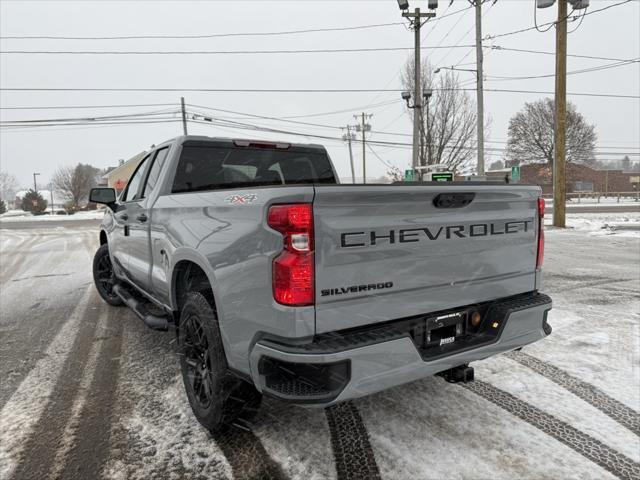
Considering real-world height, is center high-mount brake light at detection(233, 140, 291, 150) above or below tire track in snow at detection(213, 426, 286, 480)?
above

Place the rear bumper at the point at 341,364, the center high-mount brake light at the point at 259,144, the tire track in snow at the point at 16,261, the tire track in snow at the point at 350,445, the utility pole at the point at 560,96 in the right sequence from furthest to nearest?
the utility pole at the point at 560,96 < the tire track in snow at the point at 16,261 < the center high-mount brake light at the point at 259,144 < the tire track in snow at the point at 350,445 < the rear bumper at the point at 341,364

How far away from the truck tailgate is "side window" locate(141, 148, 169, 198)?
237cm

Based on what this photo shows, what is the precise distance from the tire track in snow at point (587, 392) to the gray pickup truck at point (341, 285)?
2.26ft

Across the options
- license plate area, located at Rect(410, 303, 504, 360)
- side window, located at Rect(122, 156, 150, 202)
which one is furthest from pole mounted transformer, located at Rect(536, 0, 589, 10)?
license plate area, located at Rect(410, 303, 504, 360)

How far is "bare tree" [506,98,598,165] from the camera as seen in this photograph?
47.1 meters

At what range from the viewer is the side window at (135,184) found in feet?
14.8

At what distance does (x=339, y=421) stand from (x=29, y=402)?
90.3 inches

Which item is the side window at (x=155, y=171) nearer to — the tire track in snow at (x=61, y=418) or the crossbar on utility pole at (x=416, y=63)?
the tire track in snow at (x=61, y=418)

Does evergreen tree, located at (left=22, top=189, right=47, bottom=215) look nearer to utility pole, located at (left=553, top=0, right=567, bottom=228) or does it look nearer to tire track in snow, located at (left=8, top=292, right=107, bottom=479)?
utility pole, located at (left=553, top=0, right=567, bottom=228)

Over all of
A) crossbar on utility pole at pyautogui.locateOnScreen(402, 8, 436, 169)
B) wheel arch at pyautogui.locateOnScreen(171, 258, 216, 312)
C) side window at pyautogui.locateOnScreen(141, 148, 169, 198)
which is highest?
crossbar on utility pole at pyautogui.locateOnScreen(402, 8, 436, 169)

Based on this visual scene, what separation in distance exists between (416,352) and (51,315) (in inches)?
206

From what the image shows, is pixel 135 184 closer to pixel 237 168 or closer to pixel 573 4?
pixel 237 168

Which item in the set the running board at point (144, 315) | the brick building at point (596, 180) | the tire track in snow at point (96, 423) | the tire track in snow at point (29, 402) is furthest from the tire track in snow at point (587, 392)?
the brick building at point (596, 180)

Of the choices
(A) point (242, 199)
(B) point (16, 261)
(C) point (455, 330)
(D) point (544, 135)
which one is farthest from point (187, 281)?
(D) point (544, 135)
